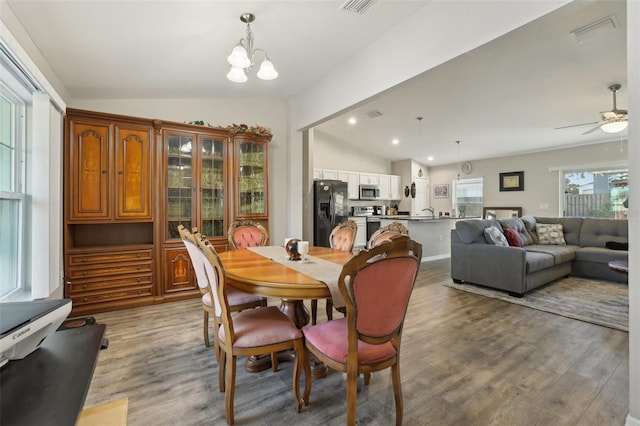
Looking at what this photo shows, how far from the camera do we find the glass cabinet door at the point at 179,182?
3.57 meters

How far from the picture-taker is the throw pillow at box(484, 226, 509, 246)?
404 cm

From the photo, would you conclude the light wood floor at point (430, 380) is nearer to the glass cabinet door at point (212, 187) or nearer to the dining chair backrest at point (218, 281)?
the dining chair backrest at point (218, 281)

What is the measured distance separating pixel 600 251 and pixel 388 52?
4.64m

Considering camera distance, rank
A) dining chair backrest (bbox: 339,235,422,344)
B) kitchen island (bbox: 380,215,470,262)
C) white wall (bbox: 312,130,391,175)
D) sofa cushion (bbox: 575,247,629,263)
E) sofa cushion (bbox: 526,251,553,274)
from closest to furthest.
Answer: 1. dining chair backrest (bbox: 339,235,422,344)
2. sofa cushion (bbox: 526,251,553,274)
3. sofa cushion (bbox: 575,247,629,263)
4. kitchen island (bbox: 380,215,470,262)
5. white wall (bbox: 312,130,391,175)

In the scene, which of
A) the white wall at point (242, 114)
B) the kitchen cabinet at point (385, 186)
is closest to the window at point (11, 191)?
the white wall at point (242, 114)

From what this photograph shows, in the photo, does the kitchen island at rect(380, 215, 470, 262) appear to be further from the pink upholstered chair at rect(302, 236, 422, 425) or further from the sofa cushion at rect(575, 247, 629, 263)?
the pink upholstered chair at rect(302, 236, 422, 425)

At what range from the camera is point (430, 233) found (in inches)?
239

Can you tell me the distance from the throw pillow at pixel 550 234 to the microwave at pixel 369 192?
12.4ft

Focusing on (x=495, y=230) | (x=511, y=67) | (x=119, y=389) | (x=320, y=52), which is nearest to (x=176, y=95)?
(x=320, y=52)

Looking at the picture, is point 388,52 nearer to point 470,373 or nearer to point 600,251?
point 470,373

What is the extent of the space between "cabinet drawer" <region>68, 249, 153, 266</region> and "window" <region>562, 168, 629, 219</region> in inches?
339

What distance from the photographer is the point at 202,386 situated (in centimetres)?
187

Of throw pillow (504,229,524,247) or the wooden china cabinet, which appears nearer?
the wooden china cabinet

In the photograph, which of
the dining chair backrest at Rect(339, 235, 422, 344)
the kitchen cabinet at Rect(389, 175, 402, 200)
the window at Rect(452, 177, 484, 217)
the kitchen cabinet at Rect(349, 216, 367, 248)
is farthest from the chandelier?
the window at Rect(452, 177, 484, 217)
